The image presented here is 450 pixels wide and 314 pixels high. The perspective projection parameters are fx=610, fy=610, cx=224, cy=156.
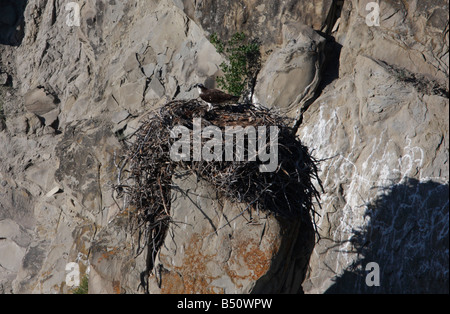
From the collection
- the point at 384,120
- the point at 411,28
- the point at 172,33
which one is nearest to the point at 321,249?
the point at 384,120

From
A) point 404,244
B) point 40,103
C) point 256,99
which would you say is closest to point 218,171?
point 404,244

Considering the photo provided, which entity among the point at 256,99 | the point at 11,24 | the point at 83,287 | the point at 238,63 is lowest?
the point at 83,287

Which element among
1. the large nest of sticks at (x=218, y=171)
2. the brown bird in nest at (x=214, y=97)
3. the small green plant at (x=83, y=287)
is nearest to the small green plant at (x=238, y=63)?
the brown bird in nest at (x=214, y=97)

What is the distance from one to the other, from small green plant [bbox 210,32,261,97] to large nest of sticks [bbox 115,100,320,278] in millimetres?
2455

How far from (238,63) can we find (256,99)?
0.74 m

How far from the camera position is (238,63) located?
31.8 feet

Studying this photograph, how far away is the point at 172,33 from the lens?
35.4 ft

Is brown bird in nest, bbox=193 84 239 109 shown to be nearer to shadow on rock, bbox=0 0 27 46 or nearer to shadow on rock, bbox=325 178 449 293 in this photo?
shadow on rock, bbox=325 178 449 293

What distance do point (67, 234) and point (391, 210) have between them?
16.9 ft

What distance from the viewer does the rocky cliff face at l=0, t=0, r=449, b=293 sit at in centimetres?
697
